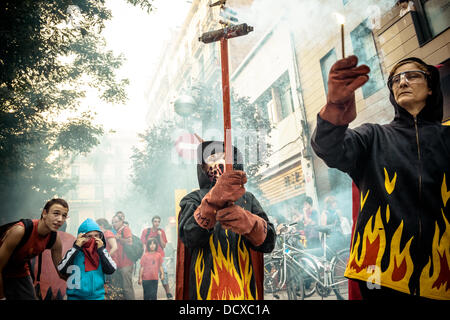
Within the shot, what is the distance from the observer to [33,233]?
2988 millimetres

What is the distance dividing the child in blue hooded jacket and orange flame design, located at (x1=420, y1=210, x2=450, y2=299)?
106 inches

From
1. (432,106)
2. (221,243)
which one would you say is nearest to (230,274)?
(221,243)

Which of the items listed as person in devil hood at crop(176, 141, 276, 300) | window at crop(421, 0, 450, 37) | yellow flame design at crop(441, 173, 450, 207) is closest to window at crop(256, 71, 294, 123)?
window at crop(421, 0, 450, 37)

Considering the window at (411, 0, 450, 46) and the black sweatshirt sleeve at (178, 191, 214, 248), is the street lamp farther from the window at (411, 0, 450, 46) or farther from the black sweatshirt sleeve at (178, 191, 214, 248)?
the black sweatshirt sleeve at (178, 191, 214, 248)

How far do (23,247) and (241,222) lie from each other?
2.37 metres

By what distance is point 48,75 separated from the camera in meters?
5.07

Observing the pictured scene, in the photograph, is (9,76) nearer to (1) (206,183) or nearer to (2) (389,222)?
(1) (206,183)

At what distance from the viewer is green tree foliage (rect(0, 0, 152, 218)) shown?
4.49 m

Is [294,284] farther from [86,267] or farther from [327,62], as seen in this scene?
[327,62]

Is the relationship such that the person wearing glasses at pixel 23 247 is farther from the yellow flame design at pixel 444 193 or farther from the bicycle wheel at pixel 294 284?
the bicycle wheel at pixel 294 284

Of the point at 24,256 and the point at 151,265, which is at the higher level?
the point at 24,256

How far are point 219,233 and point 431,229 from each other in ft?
3.86

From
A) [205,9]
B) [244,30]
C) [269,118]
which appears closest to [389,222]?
[244,30]

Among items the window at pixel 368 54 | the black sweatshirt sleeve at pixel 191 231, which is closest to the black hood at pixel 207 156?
the black sweatshirt sleeve at pixel 191 231
